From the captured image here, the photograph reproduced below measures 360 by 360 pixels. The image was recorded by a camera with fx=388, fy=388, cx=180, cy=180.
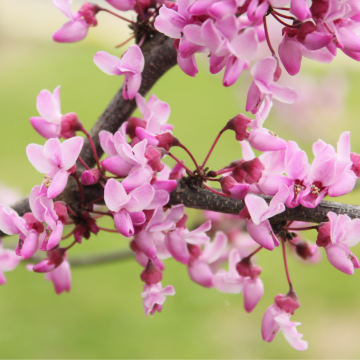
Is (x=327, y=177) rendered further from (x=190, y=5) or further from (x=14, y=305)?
(x=14, y=305)

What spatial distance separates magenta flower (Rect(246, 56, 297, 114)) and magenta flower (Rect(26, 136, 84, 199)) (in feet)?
0.48

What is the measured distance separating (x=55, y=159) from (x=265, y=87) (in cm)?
19

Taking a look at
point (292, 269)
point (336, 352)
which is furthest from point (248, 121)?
point (292, 269)

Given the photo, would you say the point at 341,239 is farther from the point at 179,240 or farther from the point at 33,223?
the point at 33,223

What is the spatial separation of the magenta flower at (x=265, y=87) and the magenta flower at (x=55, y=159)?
0.15 m

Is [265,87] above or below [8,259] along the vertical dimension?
above

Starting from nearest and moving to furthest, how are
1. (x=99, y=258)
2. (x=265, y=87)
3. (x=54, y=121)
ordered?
(x=265, y=87), (x=54, y=121), (x=99, y=258)

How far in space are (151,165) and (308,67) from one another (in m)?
5.71

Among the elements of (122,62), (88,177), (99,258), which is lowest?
(99,258)

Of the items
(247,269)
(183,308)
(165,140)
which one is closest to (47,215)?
(165,140)

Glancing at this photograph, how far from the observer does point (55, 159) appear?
333 mm

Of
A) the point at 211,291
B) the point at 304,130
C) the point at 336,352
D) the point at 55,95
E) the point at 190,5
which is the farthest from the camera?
the point at 304,130

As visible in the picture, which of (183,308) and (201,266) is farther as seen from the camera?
(183,308)

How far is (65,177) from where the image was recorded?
13.2 inches
